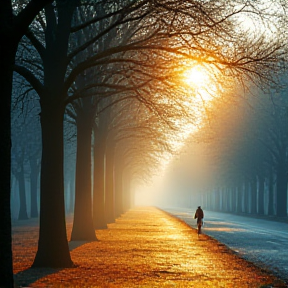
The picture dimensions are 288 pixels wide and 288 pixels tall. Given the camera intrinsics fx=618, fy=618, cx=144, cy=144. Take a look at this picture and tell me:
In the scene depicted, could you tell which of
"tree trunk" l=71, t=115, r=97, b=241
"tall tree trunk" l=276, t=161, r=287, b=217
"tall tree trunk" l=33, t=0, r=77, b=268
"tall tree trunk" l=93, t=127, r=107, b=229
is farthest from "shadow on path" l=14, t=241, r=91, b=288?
"tall tree trunk" l=276, t=161, r=287, b=217

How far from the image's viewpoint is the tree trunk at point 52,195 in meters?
15.8

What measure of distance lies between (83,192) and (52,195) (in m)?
8.65

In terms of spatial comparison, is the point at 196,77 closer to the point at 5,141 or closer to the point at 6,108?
the point at 6,108

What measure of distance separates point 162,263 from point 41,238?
3.27 meters

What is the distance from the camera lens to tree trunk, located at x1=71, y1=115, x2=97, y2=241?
24.6m

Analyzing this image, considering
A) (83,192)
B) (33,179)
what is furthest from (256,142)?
(83,192)

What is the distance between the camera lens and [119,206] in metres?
57.1

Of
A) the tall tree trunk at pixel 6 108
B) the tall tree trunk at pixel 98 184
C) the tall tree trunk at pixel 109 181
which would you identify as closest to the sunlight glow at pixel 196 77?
the tall tree trunk at pixel 6 108

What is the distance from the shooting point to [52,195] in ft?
52.3

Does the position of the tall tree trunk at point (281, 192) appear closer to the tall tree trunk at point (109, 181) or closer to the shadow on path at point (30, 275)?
the tall tree trunk at point (109, 181)

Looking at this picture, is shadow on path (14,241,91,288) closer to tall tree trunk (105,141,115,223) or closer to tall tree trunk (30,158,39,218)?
tall tree trunk (105,141,115,223)

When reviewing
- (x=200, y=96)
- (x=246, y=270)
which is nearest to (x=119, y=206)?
(x=200, y=96)

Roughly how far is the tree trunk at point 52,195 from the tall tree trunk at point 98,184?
53.6 ft

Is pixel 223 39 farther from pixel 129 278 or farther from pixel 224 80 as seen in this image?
pixel 129 278
